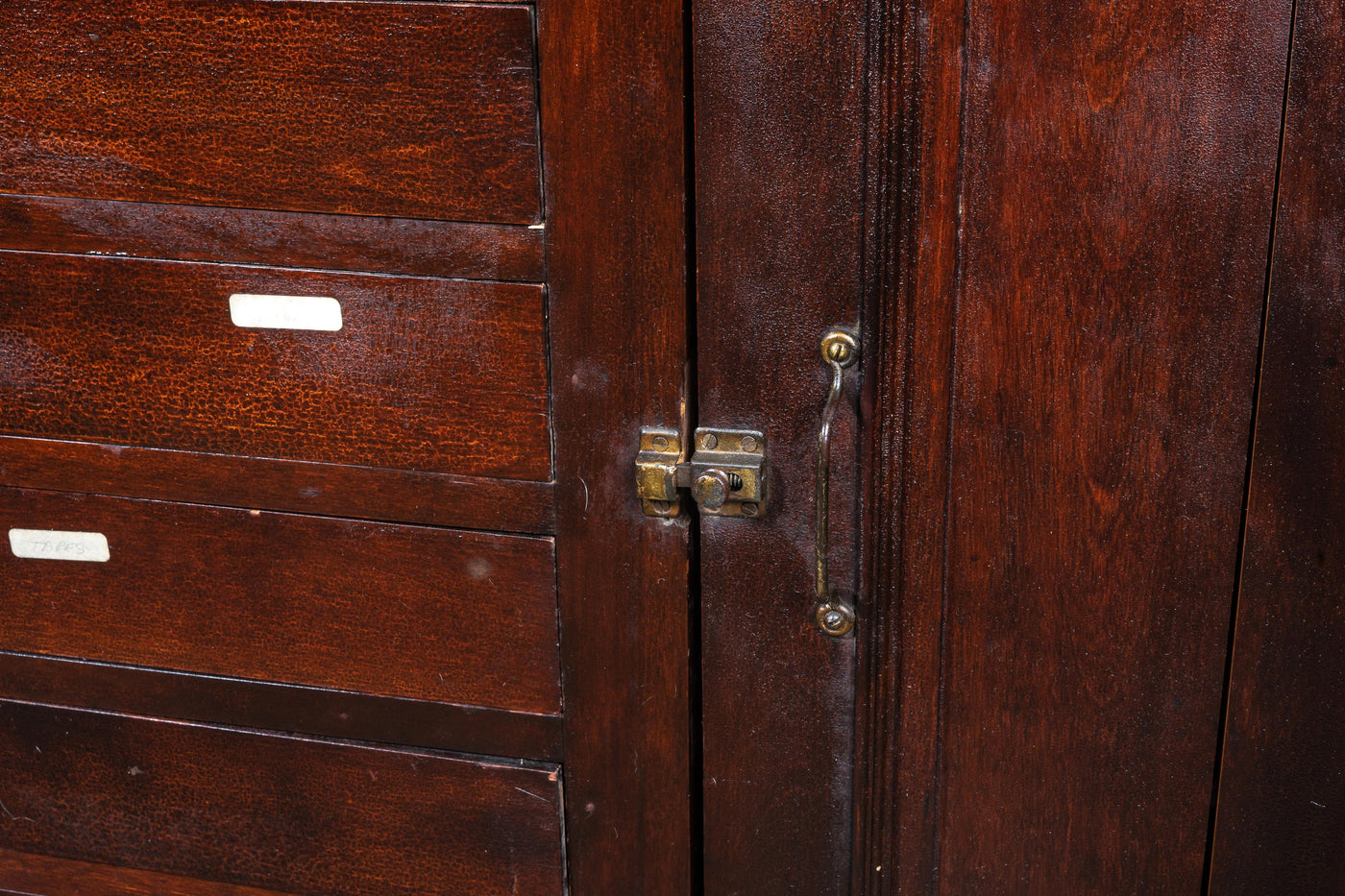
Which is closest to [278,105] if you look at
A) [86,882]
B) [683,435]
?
[683,435]

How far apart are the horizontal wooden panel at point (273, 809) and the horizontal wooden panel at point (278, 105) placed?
537mm

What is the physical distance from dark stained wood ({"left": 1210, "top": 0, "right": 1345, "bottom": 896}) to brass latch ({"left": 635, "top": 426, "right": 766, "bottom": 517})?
1.29 feet

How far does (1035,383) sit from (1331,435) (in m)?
0.22

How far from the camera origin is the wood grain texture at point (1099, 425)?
863mm

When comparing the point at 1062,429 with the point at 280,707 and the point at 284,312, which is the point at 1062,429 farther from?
Result: the point at 280,707

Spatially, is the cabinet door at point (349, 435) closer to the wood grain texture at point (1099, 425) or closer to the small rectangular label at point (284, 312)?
A: the small rectangular label at point (284, 312)

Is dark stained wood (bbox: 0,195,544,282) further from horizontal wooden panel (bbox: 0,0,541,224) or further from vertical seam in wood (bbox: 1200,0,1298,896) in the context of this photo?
vertical seam in wood (bbox: 1200,0,1298,896)

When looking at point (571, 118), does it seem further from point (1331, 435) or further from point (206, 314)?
point (1331, 435)

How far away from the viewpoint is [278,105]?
1.02m

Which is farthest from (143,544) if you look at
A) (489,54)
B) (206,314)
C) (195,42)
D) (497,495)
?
(489,54)

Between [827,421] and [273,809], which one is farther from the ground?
[827,421]

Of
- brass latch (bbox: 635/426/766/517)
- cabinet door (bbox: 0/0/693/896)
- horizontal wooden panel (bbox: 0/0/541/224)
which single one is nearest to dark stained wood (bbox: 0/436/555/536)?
cabinet door (bbox: 0/0/693/896)

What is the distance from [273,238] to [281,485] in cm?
23

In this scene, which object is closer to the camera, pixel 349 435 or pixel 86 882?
pixel 349 435
